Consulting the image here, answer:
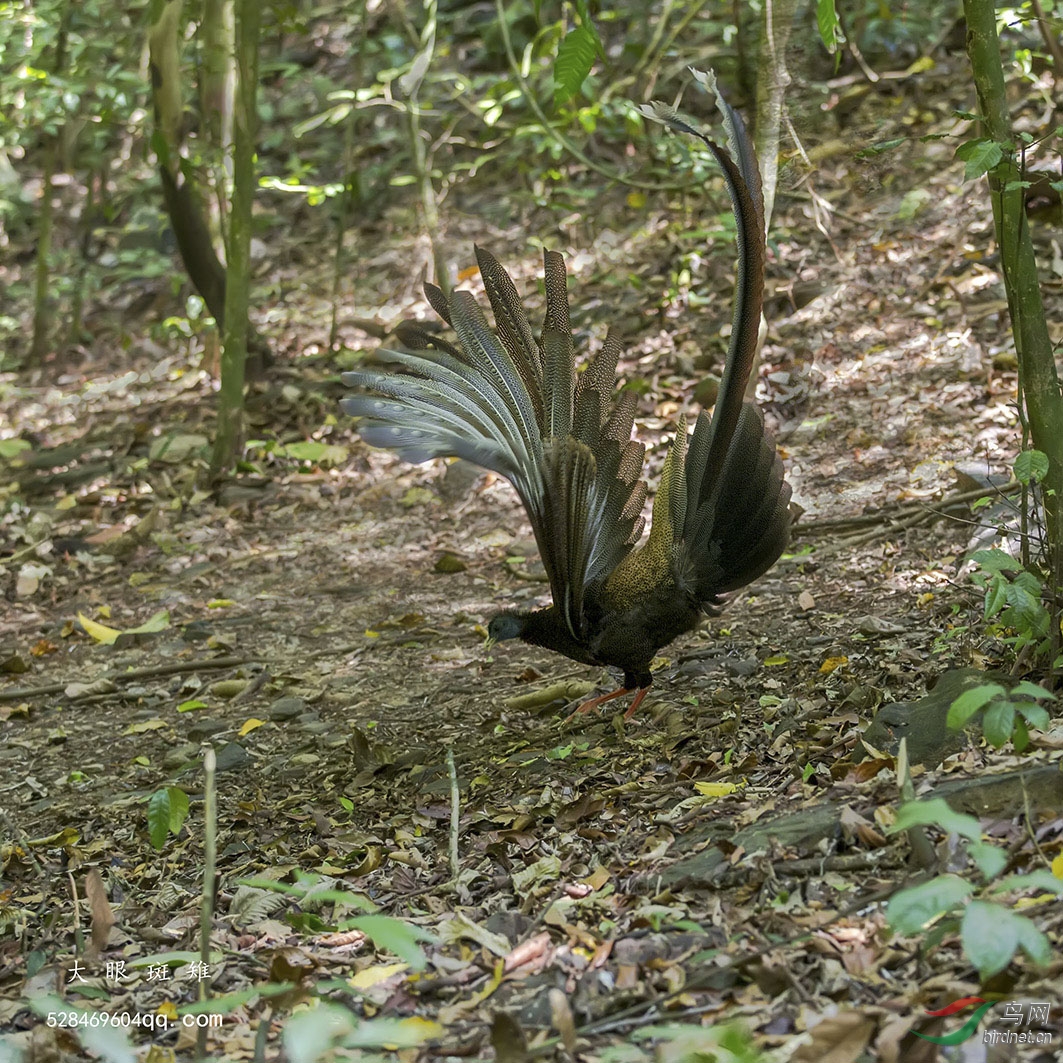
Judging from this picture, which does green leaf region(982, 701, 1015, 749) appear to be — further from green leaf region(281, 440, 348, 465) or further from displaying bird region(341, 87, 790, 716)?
green leaf region(281, 440, 348, 465)

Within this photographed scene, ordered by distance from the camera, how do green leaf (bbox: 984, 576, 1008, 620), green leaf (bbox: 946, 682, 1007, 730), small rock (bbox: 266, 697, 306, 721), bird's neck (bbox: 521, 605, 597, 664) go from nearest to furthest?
green leaf (bbox: 946, 682, 1007, 730) → green leaf (bbox: 984, 576, 1008, 620) → bird's neck (bbox: 521, 605, 597, 664) → small rock (bbox: 266, 697, 306, 721)

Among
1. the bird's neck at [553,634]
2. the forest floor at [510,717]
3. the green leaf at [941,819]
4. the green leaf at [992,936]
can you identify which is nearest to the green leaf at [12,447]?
the forest floor at [510,717]

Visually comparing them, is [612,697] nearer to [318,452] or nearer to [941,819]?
[941,819]

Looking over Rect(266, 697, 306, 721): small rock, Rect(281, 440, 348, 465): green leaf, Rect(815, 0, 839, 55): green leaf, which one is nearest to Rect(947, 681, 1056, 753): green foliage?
Rect(815, 0, 839, 55): green leaf

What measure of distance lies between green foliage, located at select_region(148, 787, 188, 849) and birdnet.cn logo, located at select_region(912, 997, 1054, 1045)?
1.87m

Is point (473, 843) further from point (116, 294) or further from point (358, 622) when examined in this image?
point (116, 294)

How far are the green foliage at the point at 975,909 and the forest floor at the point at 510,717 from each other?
23 centimetres

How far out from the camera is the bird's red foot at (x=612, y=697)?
397cm

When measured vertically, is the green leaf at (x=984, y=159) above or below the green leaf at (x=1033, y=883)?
above

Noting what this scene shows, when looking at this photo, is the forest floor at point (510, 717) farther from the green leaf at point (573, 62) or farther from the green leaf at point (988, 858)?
the green leaf at point (573, 62)

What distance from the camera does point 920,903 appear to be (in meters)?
1.89

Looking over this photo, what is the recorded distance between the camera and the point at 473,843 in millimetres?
3223

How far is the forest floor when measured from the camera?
2.38 meters

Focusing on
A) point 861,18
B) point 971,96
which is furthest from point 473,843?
point 861,18
